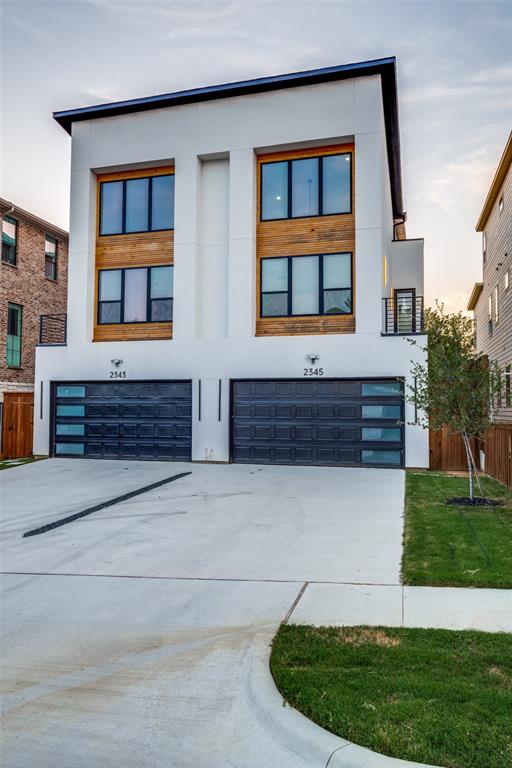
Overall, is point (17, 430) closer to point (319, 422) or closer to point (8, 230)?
point (8, 230)

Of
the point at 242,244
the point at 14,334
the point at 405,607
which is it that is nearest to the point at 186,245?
the point at 242,244

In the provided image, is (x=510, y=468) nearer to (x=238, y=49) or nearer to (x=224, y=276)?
(x=224, y=276)

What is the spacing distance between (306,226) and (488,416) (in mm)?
8707

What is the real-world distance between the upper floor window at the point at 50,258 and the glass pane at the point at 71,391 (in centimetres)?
769

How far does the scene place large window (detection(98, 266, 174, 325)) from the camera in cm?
1914

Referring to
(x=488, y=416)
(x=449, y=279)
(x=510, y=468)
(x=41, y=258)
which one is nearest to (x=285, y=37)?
(x=488, y=416)

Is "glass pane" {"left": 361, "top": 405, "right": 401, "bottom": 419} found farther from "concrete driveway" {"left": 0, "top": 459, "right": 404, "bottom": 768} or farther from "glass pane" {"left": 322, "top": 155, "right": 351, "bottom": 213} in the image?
"glass pane" {"left": 322, "top": 155, "right": 351, "bottom": 213}

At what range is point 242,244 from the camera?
18141mm

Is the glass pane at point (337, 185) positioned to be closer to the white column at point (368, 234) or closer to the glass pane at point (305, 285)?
the white column at point (368, 234)

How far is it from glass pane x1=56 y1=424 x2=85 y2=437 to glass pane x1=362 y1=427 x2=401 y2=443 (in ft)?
29.7

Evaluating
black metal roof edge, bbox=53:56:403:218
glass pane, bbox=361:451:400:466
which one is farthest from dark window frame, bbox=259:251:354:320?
black metal roof edge, bbox=53:56:403:218

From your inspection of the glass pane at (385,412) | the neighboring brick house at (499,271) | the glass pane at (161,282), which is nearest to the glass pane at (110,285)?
the glass pane at (161,282)

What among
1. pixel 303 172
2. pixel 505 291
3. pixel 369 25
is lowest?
pixel 505 291

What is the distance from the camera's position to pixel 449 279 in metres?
45.3
